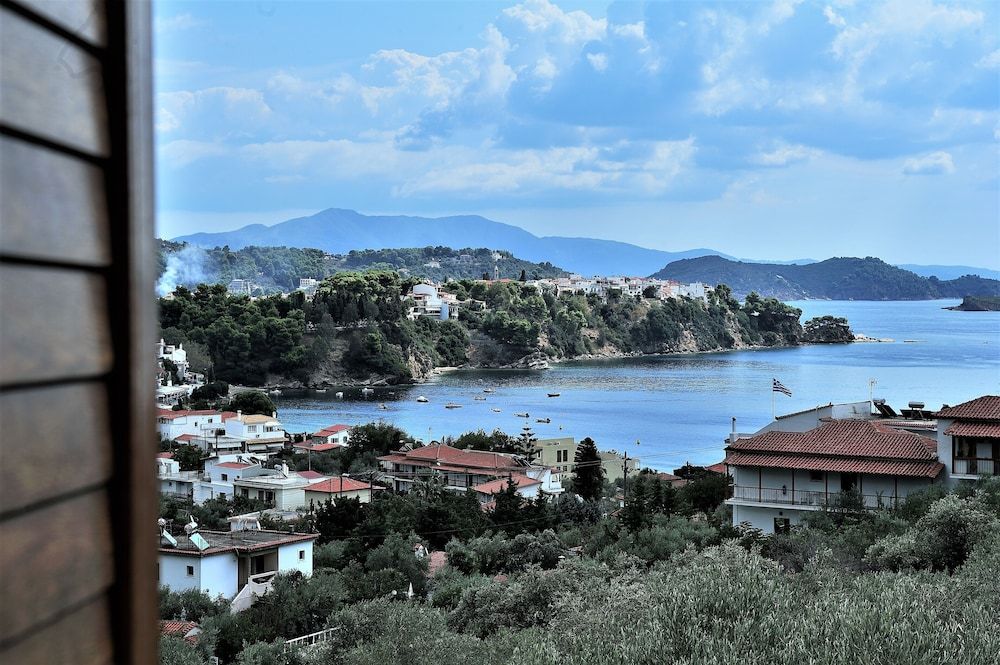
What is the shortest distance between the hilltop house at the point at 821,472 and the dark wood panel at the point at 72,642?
1155 centimetres

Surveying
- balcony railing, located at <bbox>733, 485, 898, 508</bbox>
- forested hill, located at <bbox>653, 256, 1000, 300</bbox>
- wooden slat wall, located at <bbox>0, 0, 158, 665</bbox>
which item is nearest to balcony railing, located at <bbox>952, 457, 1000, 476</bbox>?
balcony railing, located at <bbox>733, 485, 898, 508</bbox>

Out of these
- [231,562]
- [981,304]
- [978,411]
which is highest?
[981,304]

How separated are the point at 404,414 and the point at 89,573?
123 ft

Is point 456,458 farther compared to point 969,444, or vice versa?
point 456,458

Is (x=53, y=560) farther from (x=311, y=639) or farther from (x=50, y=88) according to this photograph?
(x=311, y=639)

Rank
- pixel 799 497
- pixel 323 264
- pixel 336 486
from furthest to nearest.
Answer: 1. pixel 323 264
2. pixel 336 486
3. pixel 799 497

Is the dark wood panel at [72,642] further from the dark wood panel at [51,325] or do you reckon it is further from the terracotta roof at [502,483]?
the terracotta roof at [502,483]

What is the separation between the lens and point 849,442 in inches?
485

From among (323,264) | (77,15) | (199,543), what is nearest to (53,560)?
(77,15)

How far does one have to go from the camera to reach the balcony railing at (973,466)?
11257mm

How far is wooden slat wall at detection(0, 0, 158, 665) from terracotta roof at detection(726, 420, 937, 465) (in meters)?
11.7

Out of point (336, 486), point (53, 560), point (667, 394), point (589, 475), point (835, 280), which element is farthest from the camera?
point (835, 280)

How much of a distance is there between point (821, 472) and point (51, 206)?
471 inches

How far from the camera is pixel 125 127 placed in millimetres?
558
